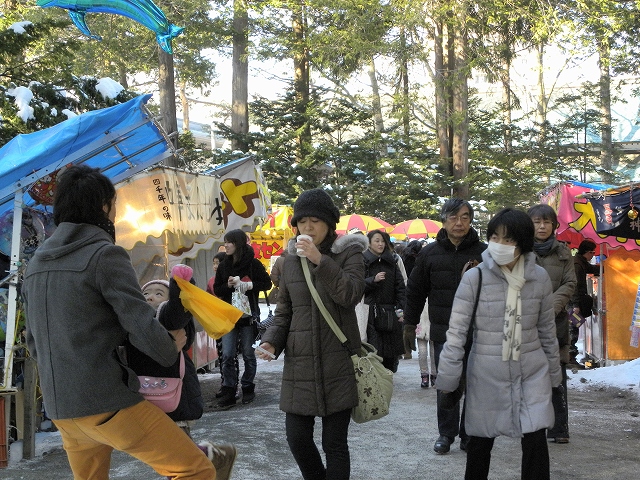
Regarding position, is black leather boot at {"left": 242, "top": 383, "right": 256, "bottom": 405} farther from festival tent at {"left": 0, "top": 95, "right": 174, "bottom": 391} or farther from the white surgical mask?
the white surgical mask

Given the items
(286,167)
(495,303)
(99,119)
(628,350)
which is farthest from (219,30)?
(495,303)

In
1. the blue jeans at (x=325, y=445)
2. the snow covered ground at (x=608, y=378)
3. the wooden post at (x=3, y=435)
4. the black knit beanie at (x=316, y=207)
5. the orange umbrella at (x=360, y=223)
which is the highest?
the orange umbrella at (x=360, y=223)

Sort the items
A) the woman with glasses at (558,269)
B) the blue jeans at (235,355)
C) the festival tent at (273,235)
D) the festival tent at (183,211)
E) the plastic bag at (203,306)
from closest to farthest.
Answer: the plastic bag at (203,306) < the woman with glasses at (558,269) < the festival tent at (183,211) < the blue jeans at (235,355) < the festival tent at (273,235)

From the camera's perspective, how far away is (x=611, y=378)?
1073 centimetres

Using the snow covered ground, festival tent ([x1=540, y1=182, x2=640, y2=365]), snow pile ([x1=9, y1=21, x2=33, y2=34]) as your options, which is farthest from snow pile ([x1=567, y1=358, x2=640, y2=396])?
snow pile ([x1=9, y1=21, x2=33, y2=34])

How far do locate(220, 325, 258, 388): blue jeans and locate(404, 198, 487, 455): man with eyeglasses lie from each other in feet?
11.1

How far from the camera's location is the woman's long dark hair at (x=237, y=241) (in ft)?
30.6

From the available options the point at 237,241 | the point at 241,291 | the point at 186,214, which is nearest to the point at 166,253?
the point at 186,214

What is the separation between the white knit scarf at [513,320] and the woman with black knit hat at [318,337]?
865 mm

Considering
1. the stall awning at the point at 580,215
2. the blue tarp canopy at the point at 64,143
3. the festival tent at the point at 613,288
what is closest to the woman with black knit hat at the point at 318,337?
the blue tarp canopy at the point at 64,143

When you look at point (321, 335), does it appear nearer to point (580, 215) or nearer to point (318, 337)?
point (318, 337)

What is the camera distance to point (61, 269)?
10.7ft

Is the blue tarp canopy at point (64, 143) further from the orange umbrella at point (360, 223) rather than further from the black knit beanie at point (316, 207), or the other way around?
the orange umbrella at point (360, 223)

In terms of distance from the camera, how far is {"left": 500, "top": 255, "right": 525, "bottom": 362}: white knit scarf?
4438 mm
